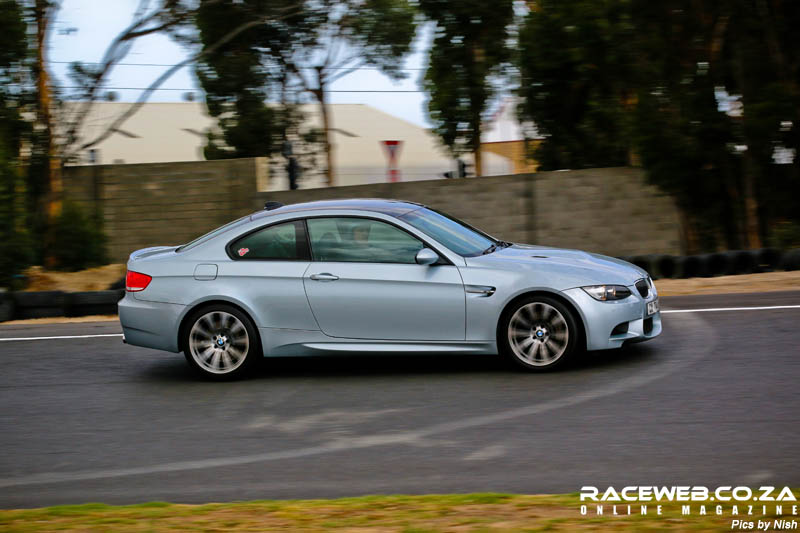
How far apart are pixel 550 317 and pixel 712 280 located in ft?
22.0

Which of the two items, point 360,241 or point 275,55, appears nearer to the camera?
point 360,241

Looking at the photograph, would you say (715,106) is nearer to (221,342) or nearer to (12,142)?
(221,342)

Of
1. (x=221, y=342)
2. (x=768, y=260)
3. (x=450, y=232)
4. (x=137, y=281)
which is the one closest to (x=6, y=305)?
(x=137, y=281)

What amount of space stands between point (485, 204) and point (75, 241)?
28.3ft

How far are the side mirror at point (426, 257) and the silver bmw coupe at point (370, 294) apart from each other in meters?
0.01

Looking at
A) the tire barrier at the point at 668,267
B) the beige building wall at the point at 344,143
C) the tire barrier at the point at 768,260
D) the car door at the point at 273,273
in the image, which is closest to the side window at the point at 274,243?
the car door at the point at 273,273

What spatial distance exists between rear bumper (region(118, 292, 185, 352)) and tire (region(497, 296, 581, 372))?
9.46 feet

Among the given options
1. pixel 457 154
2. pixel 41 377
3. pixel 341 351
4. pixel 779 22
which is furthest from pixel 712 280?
pixel 457 154

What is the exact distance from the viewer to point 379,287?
812 cm

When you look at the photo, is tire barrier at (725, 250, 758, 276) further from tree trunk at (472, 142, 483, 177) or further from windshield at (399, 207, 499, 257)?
tree trunk at (472, 142, 483, 177)

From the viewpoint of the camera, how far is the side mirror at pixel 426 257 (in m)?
8.02

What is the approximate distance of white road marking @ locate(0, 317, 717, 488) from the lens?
6.12 metres

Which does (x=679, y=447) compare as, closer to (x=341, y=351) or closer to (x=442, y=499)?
(x=442, y=499)

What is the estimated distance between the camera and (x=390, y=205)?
29.2ft
